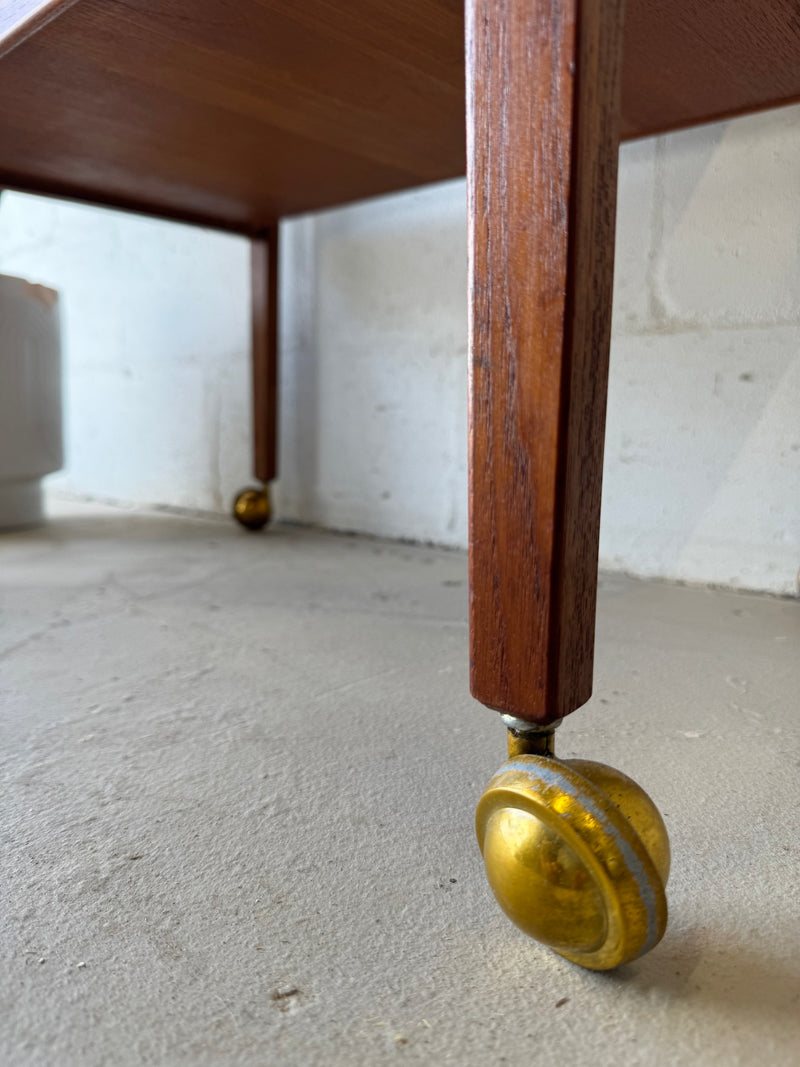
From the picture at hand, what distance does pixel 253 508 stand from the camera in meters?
1.50

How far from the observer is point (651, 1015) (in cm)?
32

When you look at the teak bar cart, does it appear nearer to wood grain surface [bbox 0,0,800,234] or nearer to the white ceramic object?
wood grain surface [bbox 0,0,800,234]

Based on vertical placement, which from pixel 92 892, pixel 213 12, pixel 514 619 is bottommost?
pixel 92 892

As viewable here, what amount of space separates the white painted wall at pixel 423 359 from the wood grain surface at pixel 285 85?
0.15m

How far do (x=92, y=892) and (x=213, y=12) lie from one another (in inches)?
25.3

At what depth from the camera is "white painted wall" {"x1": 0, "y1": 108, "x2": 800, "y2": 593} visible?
102 centimetres

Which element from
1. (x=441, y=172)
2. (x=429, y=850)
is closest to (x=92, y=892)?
(x=429, y=850)

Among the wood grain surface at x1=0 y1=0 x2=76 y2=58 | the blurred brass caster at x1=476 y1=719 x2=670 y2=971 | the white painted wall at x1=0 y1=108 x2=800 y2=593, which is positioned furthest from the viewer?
the white painted wall at x1=0 y1=108 x2=800 y2=593

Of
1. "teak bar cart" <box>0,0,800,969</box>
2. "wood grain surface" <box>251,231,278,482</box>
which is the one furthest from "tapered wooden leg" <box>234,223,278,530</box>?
"teak bar cart" <box>0,0,800,969</box>

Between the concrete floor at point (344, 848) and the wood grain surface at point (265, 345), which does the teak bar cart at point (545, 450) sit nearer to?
the concrete floor at point (344, 848)

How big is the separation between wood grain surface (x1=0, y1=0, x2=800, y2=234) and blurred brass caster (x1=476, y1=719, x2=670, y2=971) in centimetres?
60

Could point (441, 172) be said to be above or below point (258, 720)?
above

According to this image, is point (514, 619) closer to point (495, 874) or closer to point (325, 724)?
point (495, 874)

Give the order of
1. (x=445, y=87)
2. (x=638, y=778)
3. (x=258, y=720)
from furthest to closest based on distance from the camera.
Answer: (x=445, y=87), (x=258, y=720), (x=638, y=778)
